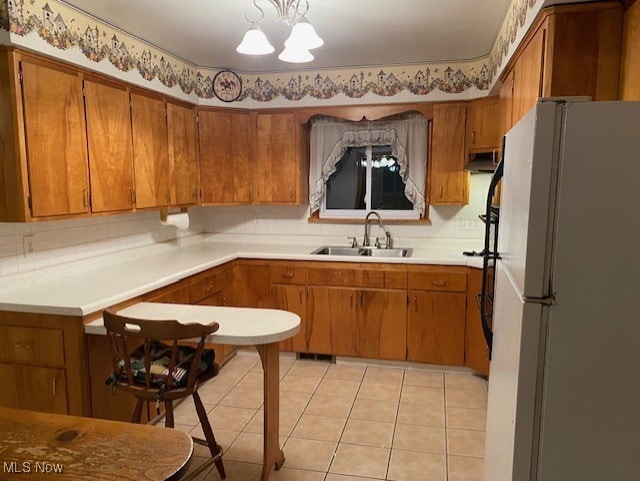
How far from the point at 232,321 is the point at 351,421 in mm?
1196

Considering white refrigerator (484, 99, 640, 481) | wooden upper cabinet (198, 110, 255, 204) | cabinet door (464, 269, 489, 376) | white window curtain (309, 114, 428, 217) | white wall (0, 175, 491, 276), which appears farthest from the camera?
white window curtain (309, 114, 428, 217)

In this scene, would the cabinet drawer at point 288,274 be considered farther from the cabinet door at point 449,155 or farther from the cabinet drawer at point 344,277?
the cabinet door at point 449,155

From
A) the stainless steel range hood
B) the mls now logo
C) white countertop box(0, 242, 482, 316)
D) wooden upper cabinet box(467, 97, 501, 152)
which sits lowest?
the mls now logo

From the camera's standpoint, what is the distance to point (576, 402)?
3.32 ft

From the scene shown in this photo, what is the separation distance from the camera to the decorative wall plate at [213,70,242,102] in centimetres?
389

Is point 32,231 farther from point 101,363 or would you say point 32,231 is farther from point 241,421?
point 241,421

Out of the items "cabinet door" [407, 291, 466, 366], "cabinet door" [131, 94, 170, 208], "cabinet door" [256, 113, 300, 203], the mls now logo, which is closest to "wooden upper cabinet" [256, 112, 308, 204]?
"cabinet door" [256, 113, 300, 203]

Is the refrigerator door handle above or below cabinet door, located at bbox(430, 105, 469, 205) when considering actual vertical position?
below

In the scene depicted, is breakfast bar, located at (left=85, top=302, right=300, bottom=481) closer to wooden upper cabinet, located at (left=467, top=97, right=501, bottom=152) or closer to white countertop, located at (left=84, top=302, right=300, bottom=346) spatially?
white countertop, located at (left=84, top=302, right=300, bottom=346)

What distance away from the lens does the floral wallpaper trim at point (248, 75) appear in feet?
Answer: 8.08

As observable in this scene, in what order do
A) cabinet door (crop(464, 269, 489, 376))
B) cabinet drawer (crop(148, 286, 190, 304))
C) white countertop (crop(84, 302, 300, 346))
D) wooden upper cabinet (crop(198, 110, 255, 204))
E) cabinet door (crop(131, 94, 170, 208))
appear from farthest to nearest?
wooden upper cabinet (crop(198, 110, 255, 204))
cabinet door (crop(464, 269, 489, 376))
cabinet door (crop(131, 94, 170, 208))
cabinet drawer (crop(148, 286, 190, 304))
white countertop (crop(84, 302, 300, 346))

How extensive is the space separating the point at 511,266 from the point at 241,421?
2124 millimetres

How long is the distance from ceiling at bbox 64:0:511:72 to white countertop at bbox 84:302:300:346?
65.1 inches

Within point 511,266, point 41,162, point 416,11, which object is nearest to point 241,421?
point 41,162
